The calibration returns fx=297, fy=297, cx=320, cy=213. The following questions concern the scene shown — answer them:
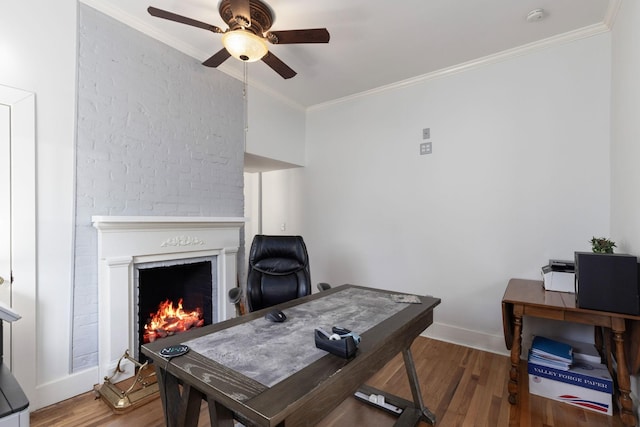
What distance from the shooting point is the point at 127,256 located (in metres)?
2.28

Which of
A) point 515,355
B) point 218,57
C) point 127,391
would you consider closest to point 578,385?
point 515,355

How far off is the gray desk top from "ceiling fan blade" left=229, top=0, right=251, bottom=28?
1.74 metres

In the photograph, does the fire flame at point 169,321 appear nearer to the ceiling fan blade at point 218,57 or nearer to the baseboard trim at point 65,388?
the baseboard trim at point 65,388

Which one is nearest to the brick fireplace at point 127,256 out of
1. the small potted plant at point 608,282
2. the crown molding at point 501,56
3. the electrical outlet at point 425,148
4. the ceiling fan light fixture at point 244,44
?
the ceiling fan light fixture at point 244,44

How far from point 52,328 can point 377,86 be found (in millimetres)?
3671

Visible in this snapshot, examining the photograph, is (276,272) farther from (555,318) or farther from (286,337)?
(555,318)

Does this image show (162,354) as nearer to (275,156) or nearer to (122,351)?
(122,351)

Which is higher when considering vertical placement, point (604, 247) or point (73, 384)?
point (604, 247)

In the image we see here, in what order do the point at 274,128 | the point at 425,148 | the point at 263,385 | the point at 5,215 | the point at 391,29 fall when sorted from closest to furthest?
the point at 263,385, the point at 5,215, the point at 391,29, the point at 425,148, the point at 274,128

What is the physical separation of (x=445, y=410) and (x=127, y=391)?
216 centimetres

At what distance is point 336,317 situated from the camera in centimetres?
167

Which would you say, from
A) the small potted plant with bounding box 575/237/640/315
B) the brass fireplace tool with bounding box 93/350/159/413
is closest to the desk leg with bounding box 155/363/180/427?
the brass fireplace tool with bounding box 93/350/159/413

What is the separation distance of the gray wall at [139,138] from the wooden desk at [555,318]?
2682mm

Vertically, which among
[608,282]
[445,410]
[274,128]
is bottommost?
[445,410]
